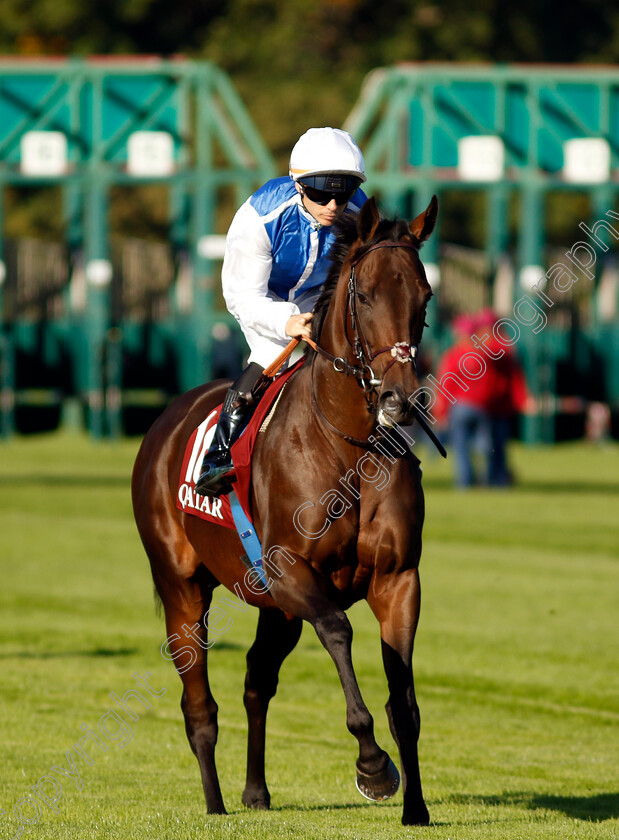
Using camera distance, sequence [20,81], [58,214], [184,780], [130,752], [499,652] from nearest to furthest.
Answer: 1. [184,780]
2. [130,752]
3. [499,652]
4. [20,81]
5. [58,214]

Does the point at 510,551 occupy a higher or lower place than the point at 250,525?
lower

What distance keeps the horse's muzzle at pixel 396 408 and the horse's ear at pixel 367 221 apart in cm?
59

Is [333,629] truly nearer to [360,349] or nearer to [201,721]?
[360,349]

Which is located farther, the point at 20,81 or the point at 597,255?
the point at 597,255

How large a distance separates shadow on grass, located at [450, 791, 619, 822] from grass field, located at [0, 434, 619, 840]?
→ 11mm

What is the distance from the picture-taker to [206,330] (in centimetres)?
2320

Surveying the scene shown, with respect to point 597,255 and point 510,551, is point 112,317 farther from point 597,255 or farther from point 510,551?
point 510,551

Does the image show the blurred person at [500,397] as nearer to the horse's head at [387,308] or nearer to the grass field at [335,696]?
the grass field at [335,696]

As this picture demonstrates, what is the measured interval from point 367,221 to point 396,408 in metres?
0.69

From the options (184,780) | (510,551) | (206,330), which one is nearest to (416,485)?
(184,780)

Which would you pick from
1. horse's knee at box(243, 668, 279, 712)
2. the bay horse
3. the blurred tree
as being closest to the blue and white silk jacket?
the bay horse

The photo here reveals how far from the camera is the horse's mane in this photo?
4746 millimetres

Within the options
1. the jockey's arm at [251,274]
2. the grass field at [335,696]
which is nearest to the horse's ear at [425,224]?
the jockey's arm at [251,274]

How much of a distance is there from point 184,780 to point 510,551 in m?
6.93
